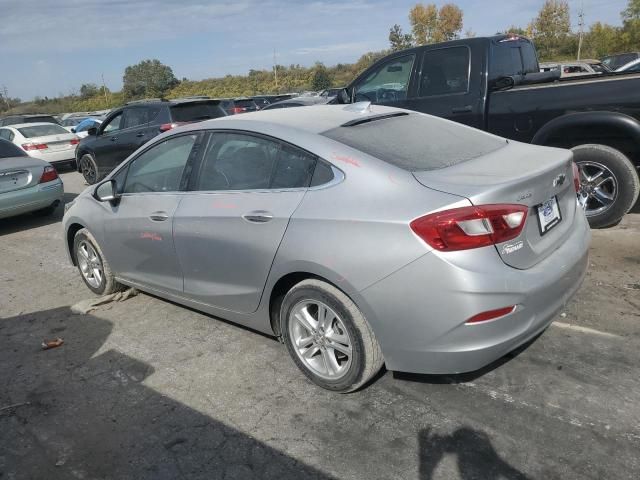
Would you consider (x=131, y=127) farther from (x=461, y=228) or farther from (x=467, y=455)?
(x=467, y=455)

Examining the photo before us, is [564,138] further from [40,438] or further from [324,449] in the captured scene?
[40,438]

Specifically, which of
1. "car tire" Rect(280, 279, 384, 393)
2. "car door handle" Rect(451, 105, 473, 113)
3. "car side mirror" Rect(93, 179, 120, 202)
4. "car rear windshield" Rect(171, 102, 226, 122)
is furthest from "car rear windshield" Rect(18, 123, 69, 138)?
"car tire" Rect(280, 279, 384, 393)

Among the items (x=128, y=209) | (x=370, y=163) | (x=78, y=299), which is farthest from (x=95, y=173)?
(x=370, y=163)

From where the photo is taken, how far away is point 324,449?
2729 millimetres

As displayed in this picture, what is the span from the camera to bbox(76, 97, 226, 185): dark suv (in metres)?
10.4

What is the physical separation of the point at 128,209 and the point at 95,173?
8.30 m

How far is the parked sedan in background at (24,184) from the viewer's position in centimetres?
794

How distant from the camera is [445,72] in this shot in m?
6.49

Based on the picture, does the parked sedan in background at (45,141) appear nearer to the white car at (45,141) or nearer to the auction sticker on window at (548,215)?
the white car at (45,141)

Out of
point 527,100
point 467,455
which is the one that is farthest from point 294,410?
point 527,100

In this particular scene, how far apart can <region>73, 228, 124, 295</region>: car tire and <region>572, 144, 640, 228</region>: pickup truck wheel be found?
4719 millimetres

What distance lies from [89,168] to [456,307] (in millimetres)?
11199

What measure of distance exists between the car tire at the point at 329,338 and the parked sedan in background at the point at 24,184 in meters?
6.47

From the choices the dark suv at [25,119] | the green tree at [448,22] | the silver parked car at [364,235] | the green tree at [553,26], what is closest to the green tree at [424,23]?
the green tree at [448,22]
